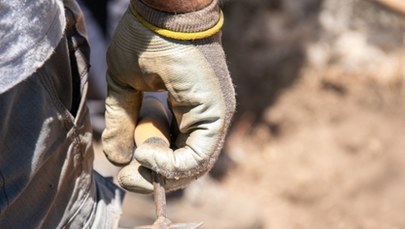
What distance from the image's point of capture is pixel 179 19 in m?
1.19

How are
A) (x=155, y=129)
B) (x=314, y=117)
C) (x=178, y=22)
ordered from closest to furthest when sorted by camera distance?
(x=178, y=22), (x=155, y=129), (x=314, y=117)

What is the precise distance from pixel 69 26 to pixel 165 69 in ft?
0.62

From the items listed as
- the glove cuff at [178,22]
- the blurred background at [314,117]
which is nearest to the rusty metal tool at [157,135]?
the glove cuff at [178,22]

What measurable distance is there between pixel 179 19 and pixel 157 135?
21 centimetres

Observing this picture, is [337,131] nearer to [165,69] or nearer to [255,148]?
[255,148]

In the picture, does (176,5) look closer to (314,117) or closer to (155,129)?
(155,129)

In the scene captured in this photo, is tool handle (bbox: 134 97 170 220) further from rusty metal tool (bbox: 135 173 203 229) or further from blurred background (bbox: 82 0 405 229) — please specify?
blurred background (bbox: 82 0 405 229)

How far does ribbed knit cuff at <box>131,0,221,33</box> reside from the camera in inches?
47.0

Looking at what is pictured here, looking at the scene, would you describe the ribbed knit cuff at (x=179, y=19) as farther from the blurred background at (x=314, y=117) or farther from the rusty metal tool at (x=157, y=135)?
the blurred background at (x=314, y=117)

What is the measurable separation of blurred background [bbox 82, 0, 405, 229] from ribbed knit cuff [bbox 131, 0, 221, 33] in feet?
6.18

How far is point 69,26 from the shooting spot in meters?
1.27

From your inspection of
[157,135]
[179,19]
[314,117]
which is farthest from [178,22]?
[314,117]

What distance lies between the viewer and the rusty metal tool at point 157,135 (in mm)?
1217

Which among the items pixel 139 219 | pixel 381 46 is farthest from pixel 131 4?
pixel 381 46
